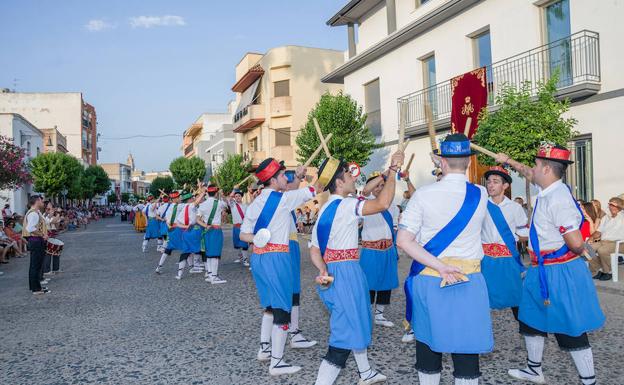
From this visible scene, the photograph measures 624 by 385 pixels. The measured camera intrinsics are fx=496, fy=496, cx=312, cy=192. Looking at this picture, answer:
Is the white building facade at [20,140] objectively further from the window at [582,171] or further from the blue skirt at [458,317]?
the blue skirt at [458,317]

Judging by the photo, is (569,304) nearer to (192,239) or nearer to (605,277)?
(605,277)

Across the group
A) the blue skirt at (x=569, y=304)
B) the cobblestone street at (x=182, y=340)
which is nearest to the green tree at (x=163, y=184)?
the cobblestone street at (x=182, y=340)

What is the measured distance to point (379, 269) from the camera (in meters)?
5.99

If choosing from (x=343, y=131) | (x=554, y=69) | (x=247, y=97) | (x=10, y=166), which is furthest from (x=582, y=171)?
(x=247, y=97)

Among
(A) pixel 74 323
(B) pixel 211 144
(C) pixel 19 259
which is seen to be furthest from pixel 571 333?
(B) pixel 211 144

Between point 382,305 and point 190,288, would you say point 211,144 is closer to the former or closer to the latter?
point 190,288

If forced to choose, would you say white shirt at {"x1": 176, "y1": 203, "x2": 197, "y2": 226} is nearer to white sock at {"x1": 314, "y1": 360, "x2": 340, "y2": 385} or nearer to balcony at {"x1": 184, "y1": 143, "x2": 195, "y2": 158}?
white sock at {"x1": 314, "y1": 360, "x2": 340, "y2": 385}

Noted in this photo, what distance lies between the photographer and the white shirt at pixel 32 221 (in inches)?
361

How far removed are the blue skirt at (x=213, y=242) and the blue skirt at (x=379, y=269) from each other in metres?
4.56

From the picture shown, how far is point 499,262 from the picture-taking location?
515cm

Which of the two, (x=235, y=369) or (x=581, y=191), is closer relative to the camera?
(x=235, y=369)

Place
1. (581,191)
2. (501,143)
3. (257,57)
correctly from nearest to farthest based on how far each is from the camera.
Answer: (501,143), (581,191), (257,57)

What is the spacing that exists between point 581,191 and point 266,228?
10891mm

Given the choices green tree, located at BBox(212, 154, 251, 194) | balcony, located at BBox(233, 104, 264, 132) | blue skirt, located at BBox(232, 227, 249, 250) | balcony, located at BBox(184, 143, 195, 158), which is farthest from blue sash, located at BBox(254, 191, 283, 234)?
balcony, located at BBox(184, 143, 195, 158)
